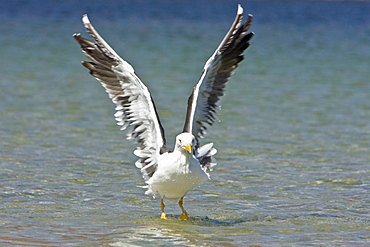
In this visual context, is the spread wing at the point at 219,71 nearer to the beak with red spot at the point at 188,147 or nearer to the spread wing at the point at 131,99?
the spread wing at the point at 131,99

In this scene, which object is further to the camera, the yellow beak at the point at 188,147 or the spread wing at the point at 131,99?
the spread wing at the point at 131,99

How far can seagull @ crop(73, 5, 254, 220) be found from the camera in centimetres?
835

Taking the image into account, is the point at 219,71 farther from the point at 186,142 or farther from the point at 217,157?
the point at 217,157

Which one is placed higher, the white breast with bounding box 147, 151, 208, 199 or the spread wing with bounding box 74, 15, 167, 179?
the spread wing with bounding box 74, 15, 167, 179

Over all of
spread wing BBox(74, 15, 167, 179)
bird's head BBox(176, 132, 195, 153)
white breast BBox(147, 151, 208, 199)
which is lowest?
white breast BBox(147, 151, 208, 199)

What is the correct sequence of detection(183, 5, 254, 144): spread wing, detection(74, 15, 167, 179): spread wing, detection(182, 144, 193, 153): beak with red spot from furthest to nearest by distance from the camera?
detection(183, 5, 254, 144): spread wing < detection(74, 15, 167, 179): spread wing < detection(182, 144, 193, 153): beak with red spot

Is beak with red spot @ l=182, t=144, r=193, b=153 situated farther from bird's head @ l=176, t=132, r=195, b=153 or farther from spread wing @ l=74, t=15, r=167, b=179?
spread wing @ l=74, t=15, r=167, b=179

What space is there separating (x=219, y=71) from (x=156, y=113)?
1.14 m

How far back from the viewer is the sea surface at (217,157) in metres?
8.24

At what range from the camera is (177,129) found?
13906 mm

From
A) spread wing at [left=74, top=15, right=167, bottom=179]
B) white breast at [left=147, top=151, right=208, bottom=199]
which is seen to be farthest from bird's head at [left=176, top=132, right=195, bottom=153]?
spread wing at [left=74, top=15, right=167, bottom=179]

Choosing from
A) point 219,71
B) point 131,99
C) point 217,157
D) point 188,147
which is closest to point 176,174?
point 188,147

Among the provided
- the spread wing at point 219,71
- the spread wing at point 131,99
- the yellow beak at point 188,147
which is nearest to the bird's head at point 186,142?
the yellow beak at point 188,147

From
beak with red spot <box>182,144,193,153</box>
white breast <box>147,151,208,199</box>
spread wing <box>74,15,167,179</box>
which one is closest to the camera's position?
beak with red spot <box>182,144,193,153</box>
